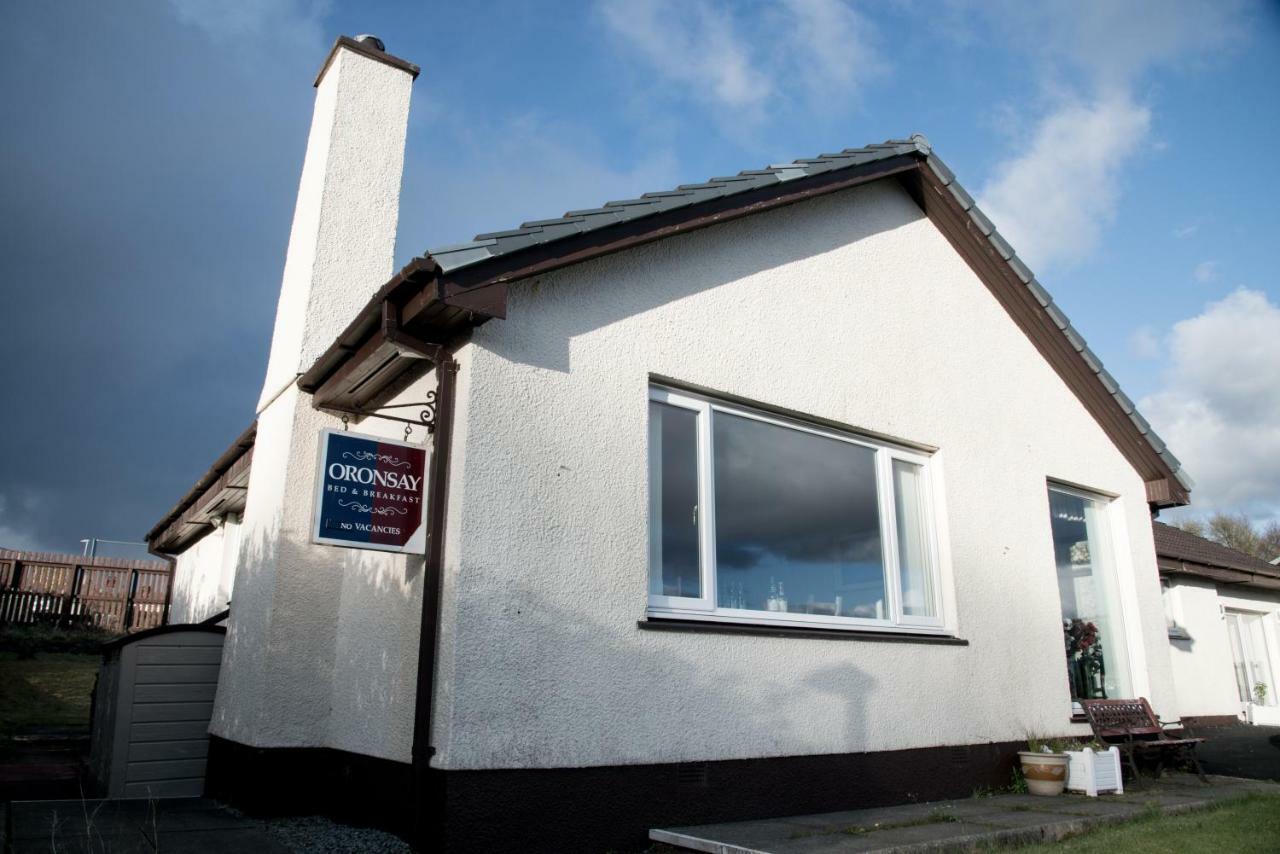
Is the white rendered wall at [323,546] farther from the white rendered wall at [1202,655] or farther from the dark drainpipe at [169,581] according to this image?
the white rendered wall at [1202,655]

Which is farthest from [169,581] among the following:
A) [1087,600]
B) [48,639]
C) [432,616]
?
[1087,600]

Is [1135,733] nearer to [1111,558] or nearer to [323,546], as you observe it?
[1111,558]

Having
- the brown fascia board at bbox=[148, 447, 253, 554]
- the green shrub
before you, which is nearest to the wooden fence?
the green shrub

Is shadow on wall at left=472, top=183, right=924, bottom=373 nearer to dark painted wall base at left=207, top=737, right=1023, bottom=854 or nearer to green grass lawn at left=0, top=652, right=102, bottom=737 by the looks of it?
dark painted wall base at left=207, top=737, right=1023, bottom=854

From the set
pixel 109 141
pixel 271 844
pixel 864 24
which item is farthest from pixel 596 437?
pixel 109 141

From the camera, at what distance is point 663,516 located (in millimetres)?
5672

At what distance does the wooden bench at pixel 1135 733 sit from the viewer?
7730 mm

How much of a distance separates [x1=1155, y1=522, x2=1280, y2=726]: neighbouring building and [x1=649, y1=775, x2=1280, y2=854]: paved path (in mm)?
8581

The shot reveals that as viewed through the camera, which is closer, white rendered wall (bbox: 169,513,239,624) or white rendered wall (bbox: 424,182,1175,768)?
white rendered wall (bbox: 424,182,1175,768)

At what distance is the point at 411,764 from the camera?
4.55 metres

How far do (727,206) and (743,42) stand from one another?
191 inches

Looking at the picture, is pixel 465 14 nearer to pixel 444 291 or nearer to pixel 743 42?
pixel 743 42

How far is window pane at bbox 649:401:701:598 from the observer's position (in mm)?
5582

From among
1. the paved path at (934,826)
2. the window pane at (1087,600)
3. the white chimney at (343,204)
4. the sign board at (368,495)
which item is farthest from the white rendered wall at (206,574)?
the window pane at (1087,600)
